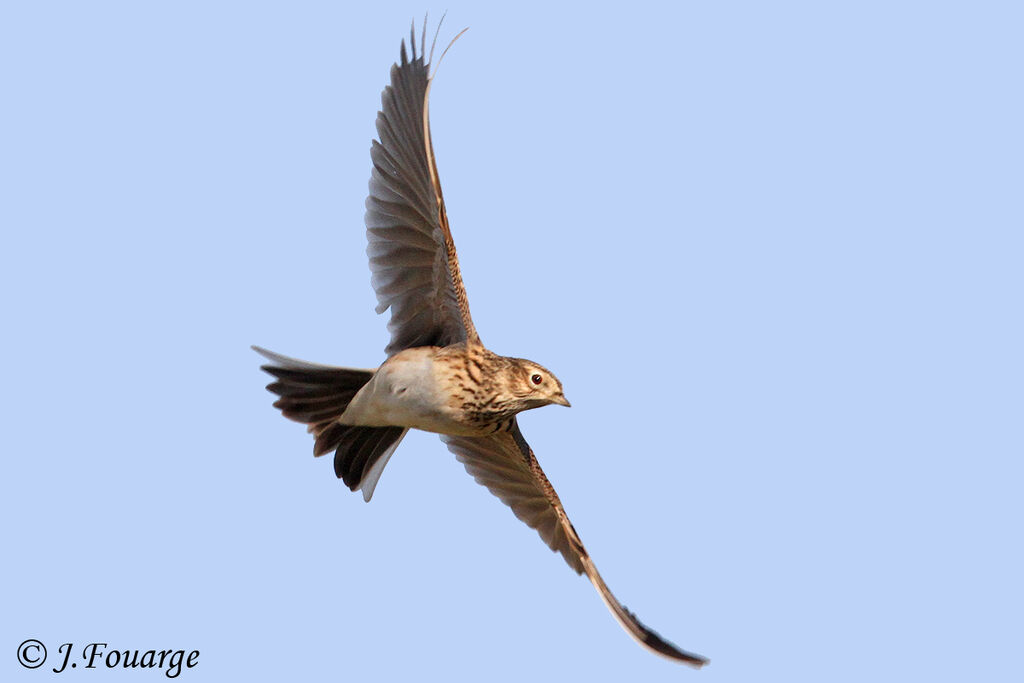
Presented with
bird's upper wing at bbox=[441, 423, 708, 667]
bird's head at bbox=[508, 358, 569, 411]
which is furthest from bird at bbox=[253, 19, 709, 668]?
bird's upper wing at bbox=[441, 423, 708, 667]

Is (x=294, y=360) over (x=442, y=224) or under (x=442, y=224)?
under

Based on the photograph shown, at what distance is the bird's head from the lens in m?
8.74

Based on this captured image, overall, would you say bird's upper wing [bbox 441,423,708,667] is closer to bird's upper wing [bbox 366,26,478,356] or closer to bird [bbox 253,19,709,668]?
bird [bbox 253,19,709,668]

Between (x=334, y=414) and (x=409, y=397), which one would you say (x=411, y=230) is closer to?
(x=409, y=397)

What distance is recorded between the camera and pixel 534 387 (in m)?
8.77

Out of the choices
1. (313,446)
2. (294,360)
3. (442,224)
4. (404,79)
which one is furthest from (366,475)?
(404,79)

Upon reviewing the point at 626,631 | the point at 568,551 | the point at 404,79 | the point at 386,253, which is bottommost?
the point at 626,631

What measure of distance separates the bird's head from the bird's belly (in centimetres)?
39

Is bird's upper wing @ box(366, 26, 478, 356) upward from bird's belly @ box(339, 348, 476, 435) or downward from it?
upward

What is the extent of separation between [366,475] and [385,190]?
1.80 m

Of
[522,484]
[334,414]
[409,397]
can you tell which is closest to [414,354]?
[409,397]

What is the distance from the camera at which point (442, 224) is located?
28.8ft

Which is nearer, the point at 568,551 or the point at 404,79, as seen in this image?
the point at 404,79

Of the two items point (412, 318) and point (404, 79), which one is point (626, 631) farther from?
point (404, 79)
